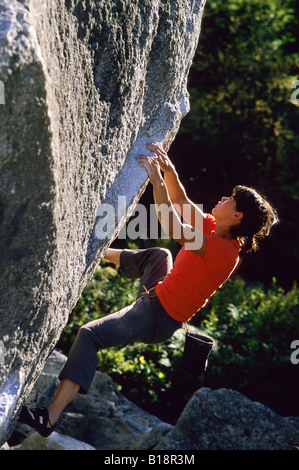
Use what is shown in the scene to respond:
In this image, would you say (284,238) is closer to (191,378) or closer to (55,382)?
(191,378)

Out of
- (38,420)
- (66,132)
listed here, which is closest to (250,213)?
(66,132)

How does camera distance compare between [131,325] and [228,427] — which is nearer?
[131,325]

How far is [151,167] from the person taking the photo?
12.3ft

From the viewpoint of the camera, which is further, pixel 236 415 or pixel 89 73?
pixel 236 415

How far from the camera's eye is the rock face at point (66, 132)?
252 cm

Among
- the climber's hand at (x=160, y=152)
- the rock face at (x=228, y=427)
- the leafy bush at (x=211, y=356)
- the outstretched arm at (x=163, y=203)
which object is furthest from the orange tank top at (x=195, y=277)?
the leafy bush at (x=211, y=356)

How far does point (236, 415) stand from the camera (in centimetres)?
546

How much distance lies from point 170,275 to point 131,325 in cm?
43

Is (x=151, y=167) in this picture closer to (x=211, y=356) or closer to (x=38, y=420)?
(x=38, y=420)

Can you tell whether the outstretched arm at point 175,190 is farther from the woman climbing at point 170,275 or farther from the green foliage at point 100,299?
the green foliage at point 100,299

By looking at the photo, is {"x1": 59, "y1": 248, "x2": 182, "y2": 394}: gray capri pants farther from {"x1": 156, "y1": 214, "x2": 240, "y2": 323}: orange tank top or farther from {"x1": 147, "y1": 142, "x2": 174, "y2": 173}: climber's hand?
{"x1": 147, "y1": 142, "x2": 174, "y2": 173}: climber's hand
